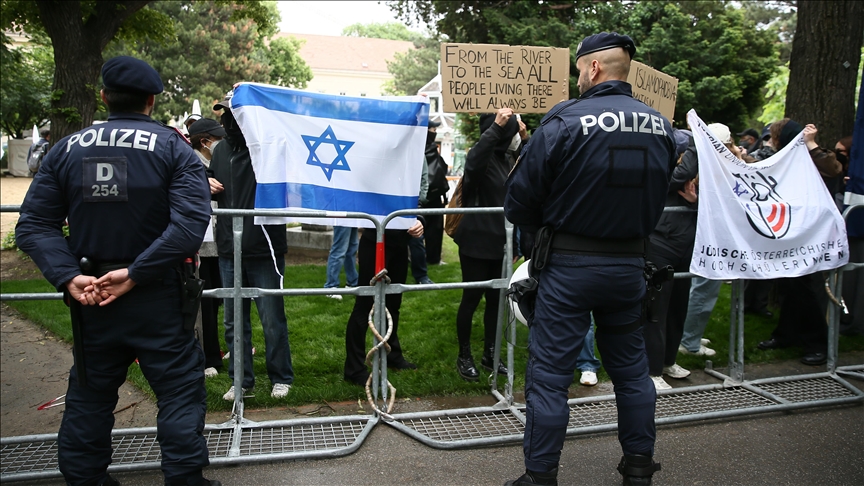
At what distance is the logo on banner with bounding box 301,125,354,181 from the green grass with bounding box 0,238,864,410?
1.53m

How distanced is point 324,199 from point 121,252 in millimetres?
1573

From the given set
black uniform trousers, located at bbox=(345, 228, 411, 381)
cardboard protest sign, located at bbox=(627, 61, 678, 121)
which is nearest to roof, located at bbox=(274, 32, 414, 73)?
cardboard protest sign, located at bbox=(627, 61, 678, 121)

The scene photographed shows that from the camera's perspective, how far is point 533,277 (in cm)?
344

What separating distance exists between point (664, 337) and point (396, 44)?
8698cm

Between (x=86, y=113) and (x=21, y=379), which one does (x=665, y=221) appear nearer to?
(x=21, y=379)

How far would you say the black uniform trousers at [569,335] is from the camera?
324 cm

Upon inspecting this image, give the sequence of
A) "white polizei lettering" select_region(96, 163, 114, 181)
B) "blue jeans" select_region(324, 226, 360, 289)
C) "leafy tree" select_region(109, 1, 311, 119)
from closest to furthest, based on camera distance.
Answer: "white polizei lettering" select_region(96, 163, 114, 181)
"blue jeans" select_region(324, 226, 360, 289)
"leafy tree" select_region(109, 1, 311, 119)

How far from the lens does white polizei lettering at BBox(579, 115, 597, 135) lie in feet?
10.3

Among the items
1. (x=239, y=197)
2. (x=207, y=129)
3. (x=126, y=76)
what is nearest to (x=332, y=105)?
(x=239, y=197)

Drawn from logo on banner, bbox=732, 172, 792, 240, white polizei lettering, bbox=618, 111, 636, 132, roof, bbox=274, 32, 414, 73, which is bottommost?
logo on banner, bbox=732, 172, 792, 240

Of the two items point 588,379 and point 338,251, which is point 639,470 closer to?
point 588,379

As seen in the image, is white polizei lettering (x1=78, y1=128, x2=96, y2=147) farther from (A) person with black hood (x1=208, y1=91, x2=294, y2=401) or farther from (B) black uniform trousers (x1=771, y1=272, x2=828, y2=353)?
(B) black uniform trousers (x1=771, y1=272, x2=828, y2=353)

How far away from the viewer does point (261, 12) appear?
40.8 feet

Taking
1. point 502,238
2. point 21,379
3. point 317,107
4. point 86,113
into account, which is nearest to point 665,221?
point 502,238
